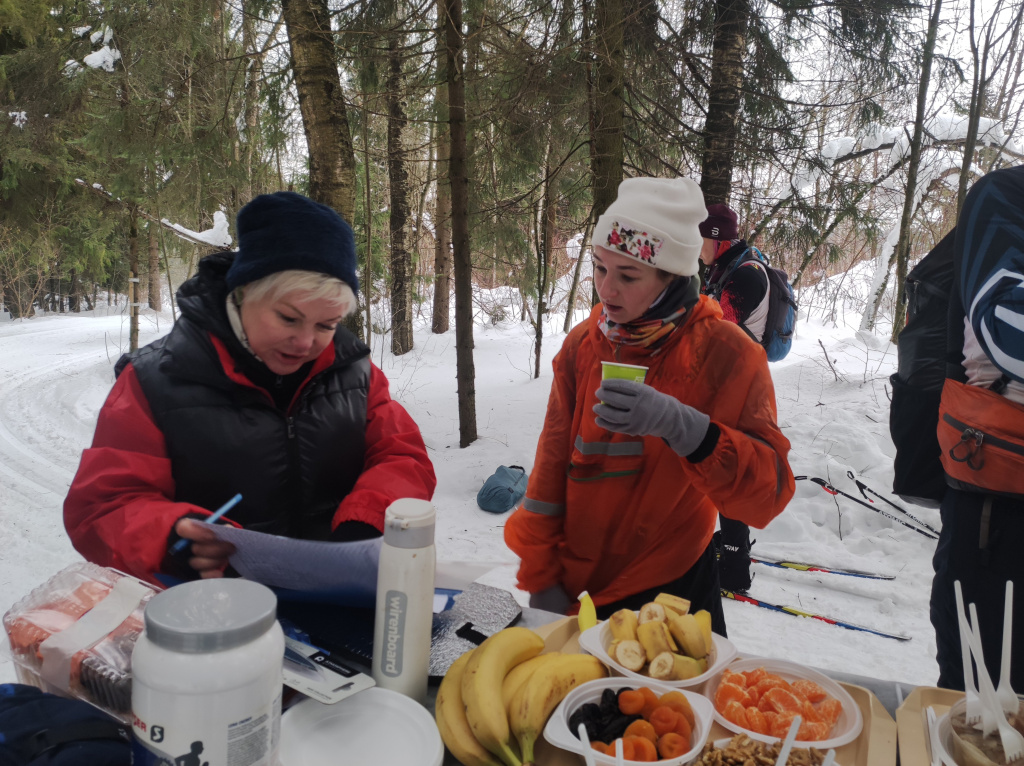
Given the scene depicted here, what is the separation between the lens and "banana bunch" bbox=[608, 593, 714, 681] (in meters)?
1.27

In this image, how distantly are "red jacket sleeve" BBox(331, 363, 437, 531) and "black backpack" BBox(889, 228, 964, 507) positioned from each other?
1536mm

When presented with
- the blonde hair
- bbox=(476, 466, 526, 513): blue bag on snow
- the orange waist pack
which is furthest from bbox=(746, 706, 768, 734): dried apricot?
bbox=(476, 466, 526, 513): blue bag on snow

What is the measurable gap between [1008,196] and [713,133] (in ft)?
16.5

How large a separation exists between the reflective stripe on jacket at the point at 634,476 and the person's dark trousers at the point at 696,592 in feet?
0.12

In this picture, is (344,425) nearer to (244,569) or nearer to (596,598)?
(244,569)

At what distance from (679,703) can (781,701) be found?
21cm

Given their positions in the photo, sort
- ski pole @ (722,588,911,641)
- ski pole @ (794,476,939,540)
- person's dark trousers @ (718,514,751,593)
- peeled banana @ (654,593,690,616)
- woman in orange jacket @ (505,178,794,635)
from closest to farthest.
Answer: peeled banana @ (654,593,690,616) < woman in orange jacket @ (505,178,794,635) < ski pole @ (722,588,911,641) < person's dark trousers @ (718,514,751,593) < ski pole @ (794,476,939,540)

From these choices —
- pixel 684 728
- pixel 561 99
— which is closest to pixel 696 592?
pixel 684 728

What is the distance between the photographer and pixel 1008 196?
1.70 metres

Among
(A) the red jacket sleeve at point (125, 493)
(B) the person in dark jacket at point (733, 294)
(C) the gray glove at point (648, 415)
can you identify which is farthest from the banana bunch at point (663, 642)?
(B) the person in dark jacket at point (733, 294)

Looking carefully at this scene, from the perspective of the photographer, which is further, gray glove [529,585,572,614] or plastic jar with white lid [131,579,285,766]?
gray glove [529,585,572,614]

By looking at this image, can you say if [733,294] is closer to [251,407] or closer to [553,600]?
[553,600]

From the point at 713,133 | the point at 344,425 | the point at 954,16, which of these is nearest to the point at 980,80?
the point at 954,16

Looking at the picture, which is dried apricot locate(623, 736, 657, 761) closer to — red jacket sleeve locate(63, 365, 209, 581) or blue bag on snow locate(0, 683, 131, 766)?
blue bag on snow locate(0, 683, 131, 766)
